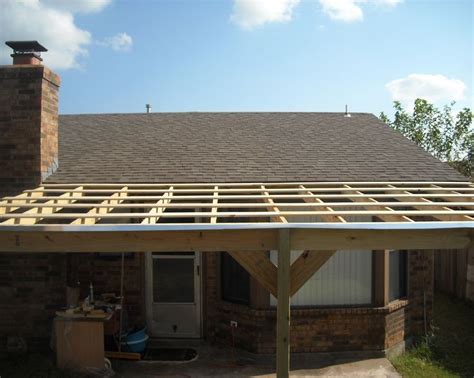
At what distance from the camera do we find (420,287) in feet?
26.2

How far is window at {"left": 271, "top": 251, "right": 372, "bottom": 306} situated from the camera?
291 inches

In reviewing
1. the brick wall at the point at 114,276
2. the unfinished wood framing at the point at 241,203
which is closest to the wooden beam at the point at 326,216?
the unfinished wood framing at the point at 241,203

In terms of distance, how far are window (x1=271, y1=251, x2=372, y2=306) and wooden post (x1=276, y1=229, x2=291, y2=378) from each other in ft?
10.2

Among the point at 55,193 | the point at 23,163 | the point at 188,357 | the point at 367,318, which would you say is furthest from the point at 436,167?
the point at 23,163

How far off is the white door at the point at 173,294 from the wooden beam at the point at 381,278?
341cm

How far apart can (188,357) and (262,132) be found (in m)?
5.46

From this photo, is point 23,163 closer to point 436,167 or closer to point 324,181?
point 324,181

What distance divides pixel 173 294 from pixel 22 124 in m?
4.22

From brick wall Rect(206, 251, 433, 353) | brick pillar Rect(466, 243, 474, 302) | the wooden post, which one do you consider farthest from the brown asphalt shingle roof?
brick pillar Rect(466, 243, 474, 302)

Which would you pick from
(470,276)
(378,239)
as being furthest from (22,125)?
(470,276)

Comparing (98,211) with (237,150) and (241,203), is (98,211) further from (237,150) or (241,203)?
(237,150)

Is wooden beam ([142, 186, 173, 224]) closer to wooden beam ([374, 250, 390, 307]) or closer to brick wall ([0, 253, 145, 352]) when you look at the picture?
brick wall ([0, 253, 145, 352])

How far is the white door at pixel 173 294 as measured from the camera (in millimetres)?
7945

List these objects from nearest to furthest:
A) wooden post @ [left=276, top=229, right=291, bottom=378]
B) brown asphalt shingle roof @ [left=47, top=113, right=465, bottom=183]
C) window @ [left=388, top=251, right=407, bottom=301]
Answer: wooden post @ [left=276, top=229, right=291, bottom=378] → brown asphalt shingle roof @ [left=47, top=113, right=465, bottom=183] → window @ [left=388, top=251, right=407, bottom=301]
